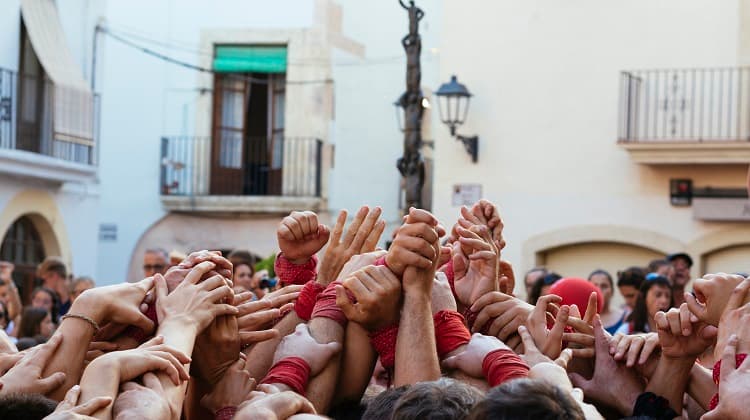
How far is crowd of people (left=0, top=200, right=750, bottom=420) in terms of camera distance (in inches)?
131

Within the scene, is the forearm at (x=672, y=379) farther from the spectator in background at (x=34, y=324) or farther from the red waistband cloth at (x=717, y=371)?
the spectator in background at (x=34, y=324)

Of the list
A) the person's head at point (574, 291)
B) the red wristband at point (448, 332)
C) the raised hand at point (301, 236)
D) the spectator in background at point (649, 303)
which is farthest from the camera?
the spectator in background at point (649, 303)

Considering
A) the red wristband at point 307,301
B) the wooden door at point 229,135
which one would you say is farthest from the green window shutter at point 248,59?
the red wristband at point 307,301

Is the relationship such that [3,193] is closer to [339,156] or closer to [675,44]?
[339,156]

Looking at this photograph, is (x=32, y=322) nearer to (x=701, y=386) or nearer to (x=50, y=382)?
(x=50, y=382)

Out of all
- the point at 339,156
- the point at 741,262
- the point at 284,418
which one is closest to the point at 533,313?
the point at 284,418

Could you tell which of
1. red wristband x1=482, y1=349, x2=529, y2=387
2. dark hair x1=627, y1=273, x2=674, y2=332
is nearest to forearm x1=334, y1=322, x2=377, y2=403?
red wristband x1=482, y1=349, x2=529, y2=387

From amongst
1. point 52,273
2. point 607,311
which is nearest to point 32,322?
point 52,273

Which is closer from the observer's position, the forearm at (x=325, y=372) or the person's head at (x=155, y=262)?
the forearm at (x=325, y=372)

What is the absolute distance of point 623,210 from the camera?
16.9 m

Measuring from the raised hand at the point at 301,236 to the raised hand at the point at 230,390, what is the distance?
759 mm

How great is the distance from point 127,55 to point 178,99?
1.06 meters

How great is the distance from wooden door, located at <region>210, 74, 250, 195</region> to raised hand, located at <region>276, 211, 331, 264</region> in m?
18.1

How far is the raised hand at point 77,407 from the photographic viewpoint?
290 cm
